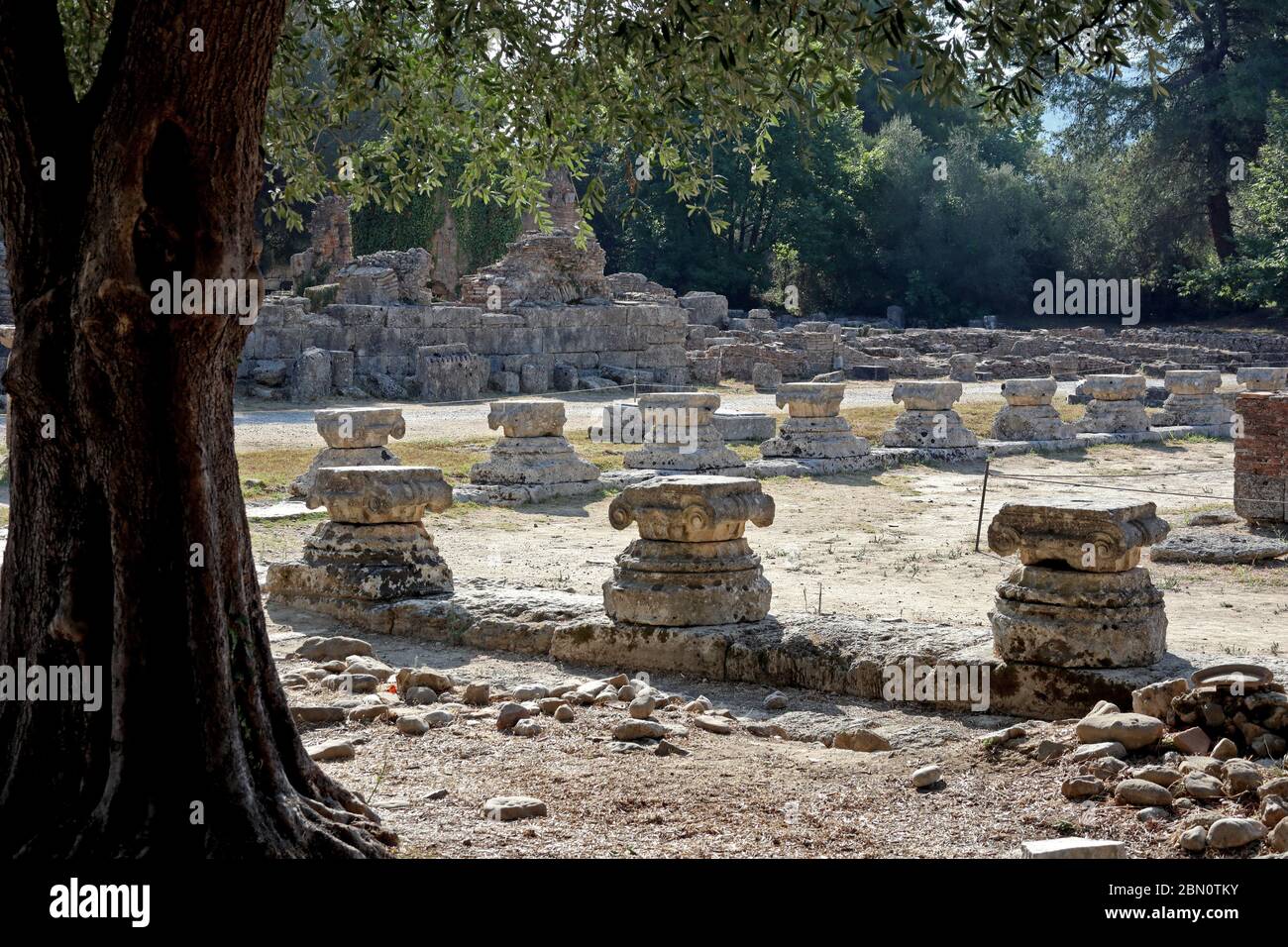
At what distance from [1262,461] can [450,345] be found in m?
17.0

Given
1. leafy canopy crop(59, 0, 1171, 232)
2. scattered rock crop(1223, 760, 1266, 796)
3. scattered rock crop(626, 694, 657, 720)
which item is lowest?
scattered rock crop(626, 694, 657, 720)

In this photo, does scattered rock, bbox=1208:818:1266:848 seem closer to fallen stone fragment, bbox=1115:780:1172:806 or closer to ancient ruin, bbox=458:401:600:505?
fallen stone fragment, bbox=1115:780:1172:806

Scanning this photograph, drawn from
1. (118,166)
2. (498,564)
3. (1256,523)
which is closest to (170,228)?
(118,166)

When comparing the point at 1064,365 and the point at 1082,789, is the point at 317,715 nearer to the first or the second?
the point at 1082,789

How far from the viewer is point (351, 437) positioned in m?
15.2

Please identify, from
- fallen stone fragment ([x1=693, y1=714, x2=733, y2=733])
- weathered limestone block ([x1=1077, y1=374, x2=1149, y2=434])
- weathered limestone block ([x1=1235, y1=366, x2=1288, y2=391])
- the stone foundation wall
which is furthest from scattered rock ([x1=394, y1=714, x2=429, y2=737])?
weathered limestone block ([x1=1235, y1=366, x2=1288, y2=391])

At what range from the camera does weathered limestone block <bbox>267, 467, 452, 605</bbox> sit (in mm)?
9328

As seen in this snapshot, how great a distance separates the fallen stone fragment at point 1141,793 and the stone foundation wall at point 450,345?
21111mm

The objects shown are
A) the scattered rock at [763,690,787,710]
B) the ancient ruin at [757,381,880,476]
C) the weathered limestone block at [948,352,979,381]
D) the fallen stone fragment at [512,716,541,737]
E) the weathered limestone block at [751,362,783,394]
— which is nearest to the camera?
the fallen stone fragment at [512,716,541,737]

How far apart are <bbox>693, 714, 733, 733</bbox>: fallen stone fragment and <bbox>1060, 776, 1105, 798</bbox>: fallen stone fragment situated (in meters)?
1.71

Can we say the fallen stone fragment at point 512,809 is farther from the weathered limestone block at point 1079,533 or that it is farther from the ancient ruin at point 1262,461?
the ancient ruin at point 1262,461

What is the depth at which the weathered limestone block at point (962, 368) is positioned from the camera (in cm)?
3428

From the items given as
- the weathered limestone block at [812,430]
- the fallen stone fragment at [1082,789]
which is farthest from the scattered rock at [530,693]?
the weathered limestone block at [812,430]
